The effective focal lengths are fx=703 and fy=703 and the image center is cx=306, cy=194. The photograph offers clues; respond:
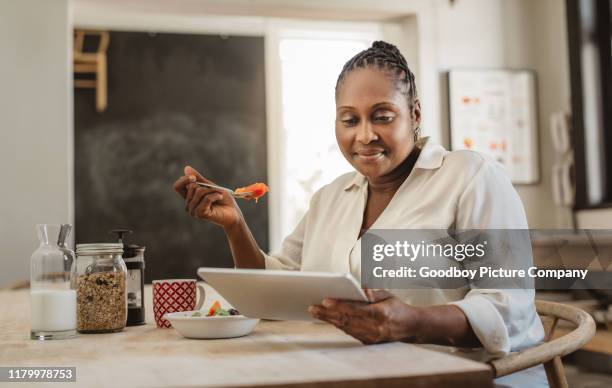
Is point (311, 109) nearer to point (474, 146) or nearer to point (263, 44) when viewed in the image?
point (263, 44)

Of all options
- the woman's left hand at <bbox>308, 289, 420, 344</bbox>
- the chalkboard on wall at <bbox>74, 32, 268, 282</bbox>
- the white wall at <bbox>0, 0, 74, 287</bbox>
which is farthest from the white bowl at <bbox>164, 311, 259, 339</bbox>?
the chalkboard on wall at <bbox>74, 32, 268, 282</bbox>

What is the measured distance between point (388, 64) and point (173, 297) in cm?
65

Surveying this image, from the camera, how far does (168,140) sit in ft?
18.3

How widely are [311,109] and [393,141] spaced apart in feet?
14.3

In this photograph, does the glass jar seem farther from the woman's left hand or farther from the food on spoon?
the woman's left hand

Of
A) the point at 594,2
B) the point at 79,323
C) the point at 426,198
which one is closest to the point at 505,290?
the point at 426,198

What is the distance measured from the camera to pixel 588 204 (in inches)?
166

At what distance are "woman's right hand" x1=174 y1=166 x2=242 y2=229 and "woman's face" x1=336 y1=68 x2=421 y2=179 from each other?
287 mm

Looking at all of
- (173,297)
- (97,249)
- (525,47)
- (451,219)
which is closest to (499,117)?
(525,47)

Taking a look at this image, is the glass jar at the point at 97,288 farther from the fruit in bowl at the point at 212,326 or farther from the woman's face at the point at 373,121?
the woman's face at the point at 373,121

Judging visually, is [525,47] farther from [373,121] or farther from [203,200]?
[203,200]

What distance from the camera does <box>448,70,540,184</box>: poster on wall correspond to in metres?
4.48

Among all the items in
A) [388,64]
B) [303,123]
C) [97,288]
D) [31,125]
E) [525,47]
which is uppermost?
[525,47]

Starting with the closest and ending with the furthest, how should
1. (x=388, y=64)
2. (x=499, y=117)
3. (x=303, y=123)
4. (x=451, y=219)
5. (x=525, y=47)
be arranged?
(x=451, y=219) < (x=388, y=64) < (x=499, y=117) < (x=525, y=47) < (x=303, y=123)
